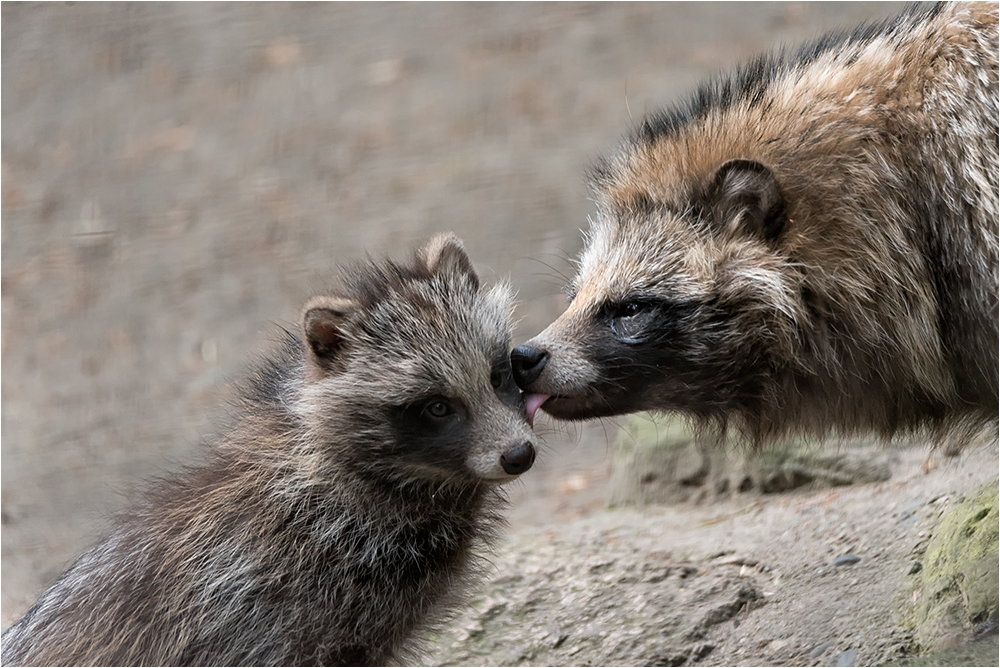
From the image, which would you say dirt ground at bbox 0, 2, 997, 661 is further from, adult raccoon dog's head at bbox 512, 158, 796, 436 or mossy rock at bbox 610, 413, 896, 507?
adult raccoon dog's head at bbox 512, 158, 796, 436

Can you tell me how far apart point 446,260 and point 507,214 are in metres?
6.02

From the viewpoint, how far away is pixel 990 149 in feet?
14.0

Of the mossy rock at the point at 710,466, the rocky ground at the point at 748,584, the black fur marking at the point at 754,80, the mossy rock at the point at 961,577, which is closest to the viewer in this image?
the mossy rock at the point at 961,577

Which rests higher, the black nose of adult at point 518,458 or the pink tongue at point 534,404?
the pink tongue at point 534,404

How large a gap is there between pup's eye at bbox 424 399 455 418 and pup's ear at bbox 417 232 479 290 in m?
0.70

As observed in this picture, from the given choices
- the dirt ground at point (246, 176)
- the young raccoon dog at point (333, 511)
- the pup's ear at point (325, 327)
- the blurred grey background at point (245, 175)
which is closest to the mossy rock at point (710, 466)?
the dirt ground at point (246, 176)

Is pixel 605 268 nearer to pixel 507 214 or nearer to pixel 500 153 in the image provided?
pixel 507 214

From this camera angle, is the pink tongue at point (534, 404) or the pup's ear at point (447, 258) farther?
the pup's ear at point (447, 258)

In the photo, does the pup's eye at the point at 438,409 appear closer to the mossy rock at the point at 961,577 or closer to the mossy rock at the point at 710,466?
the mossy rock at the point at 961,577

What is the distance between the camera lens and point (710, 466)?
7.39 metres

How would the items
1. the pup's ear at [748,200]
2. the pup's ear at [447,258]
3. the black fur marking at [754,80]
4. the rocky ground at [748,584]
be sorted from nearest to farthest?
the pup's ear at [748,200], the black fur marking at [754,80], the pup's ear at [447,258], the rocky ground at [748,584]

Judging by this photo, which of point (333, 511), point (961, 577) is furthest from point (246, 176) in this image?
point (961, 577)

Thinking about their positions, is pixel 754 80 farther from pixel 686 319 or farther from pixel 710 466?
pixel 710 466

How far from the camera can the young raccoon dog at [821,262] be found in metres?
4.42
